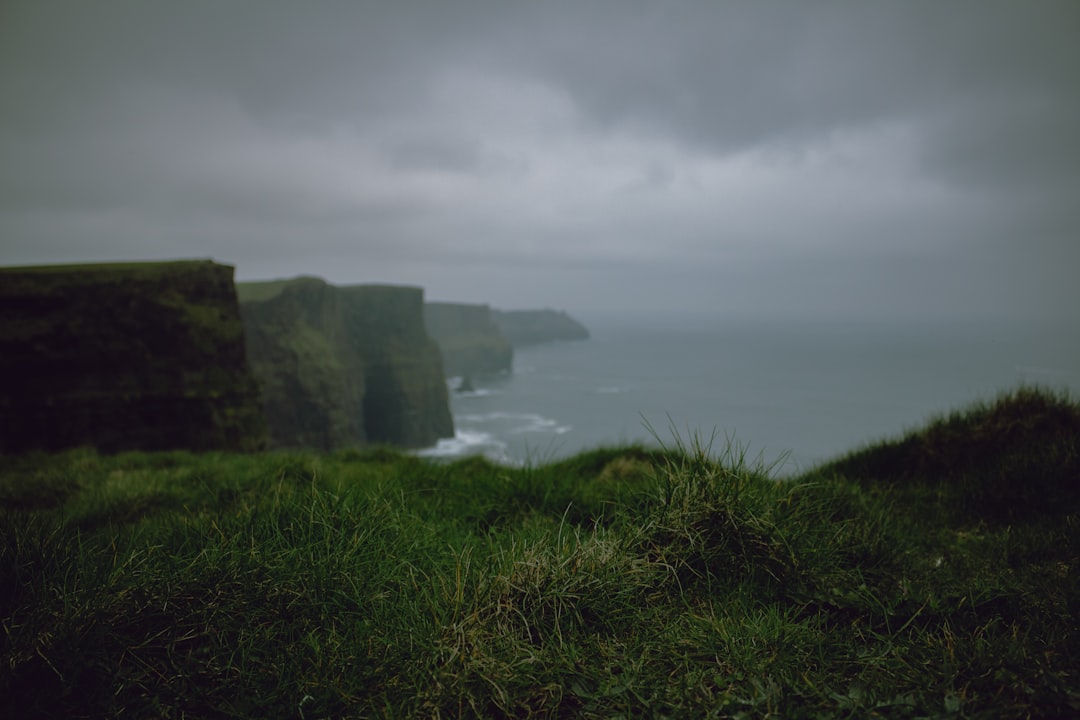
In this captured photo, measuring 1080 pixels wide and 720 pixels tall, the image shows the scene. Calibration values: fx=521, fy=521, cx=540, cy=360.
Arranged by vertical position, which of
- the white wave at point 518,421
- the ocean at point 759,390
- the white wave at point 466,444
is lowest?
the white wave at point 466,444

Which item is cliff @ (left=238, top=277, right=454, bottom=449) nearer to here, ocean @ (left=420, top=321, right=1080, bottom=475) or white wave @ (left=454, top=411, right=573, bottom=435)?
white wave @ (left=454, top=411, right=573, bottom=435)

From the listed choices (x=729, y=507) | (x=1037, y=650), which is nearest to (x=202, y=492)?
(x=729, y=507)

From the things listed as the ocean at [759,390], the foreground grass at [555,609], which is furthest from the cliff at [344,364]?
the foreground grass at [555,609]

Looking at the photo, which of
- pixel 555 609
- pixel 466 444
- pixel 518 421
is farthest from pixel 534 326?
pixel 555 609

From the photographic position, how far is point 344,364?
6738cm

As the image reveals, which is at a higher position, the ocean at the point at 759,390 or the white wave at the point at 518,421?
the ocean at the point at 759,390

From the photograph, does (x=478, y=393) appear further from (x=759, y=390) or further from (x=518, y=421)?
(x=759, y=390)

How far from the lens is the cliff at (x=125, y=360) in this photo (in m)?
23.1

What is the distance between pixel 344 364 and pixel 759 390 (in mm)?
55607

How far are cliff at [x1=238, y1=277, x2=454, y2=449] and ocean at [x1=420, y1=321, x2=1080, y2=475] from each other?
793cm

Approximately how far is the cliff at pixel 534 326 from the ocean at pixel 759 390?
4753 centimetres

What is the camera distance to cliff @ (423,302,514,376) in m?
118

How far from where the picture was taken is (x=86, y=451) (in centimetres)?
888

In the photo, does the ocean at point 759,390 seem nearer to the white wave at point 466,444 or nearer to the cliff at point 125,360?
the white wave at point 466,444
